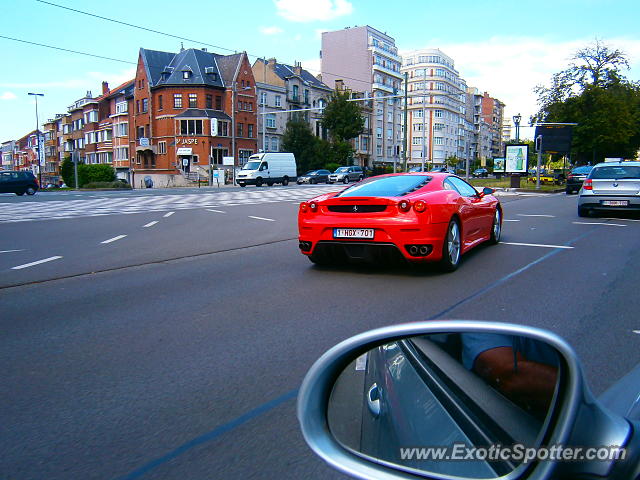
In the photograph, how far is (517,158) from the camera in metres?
35.5

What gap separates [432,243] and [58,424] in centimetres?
481

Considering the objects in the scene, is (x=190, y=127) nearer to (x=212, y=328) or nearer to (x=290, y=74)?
(x=290, y=74)

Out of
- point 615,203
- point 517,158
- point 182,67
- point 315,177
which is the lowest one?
point 615,203

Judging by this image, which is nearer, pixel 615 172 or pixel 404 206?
pixel 404 206

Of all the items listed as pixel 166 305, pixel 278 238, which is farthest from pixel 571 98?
pixel 166 305

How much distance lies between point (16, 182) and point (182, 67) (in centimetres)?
3309

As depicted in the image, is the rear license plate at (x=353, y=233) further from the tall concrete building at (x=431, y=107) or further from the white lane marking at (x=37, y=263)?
the tall concrete building at (x=431, y=107)

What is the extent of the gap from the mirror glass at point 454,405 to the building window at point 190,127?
63613 mm

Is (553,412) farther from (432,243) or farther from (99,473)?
(432,243)

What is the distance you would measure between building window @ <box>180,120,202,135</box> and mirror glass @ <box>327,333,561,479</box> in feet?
209

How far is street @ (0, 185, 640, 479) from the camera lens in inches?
105

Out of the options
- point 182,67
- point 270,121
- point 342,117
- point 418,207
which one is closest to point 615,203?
point 418,207

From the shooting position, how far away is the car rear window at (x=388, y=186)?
7102 mm

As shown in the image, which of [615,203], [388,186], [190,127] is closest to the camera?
[388,186]
